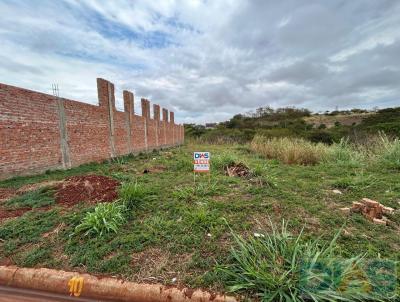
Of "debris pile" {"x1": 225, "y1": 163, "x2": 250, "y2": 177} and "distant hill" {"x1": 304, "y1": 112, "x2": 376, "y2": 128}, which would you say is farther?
"distant hill" {"x1": 304, "y1": 112, "x2": 376, "y2": 128}

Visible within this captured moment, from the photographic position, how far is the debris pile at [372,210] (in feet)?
9.39

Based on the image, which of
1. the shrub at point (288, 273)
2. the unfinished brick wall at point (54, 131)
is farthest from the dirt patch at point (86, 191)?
the shrub at point (288, 273)

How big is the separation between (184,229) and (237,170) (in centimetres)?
335

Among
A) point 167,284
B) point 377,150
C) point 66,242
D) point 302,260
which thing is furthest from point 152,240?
point 377,150

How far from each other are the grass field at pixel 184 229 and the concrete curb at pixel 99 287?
8cm

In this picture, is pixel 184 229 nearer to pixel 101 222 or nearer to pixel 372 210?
pixel 101 222

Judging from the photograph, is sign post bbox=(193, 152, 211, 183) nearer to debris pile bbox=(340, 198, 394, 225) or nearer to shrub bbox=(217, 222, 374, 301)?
shrub bbox=(217, 222, 374, 301)

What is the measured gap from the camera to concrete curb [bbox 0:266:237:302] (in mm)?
1681

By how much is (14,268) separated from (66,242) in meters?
0.47

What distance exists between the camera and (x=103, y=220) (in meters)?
2.60

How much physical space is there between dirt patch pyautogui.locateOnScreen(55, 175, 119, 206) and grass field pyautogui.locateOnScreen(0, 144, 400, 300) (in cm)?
19

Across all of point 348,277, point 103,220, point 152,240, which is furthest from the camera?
point 103,220

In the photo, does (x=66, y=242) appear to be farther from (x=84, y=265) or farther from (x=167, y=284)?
(x=167, y=284)

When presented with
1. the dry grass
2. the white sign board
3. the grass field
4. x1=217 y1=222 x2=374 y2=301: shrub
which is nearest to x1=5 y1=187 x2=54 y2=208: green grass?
the grass field
